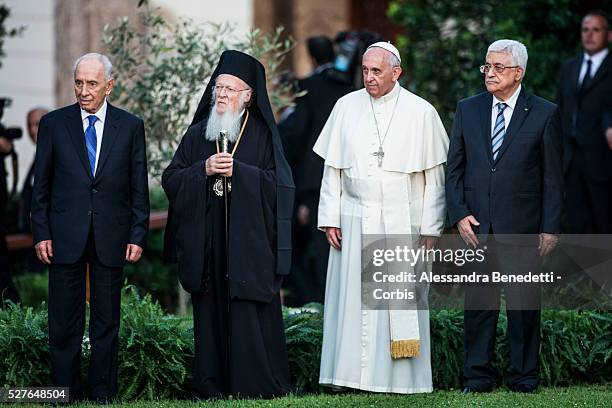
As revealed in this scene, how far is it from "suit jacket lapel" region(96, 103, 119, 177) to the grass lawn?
4.88 feet

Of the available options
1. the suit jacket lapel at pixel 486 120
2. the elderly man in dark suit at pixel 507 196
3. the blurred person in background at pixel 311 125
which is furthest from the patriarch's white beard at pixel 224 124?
the blurred person in background at pixel 311 125

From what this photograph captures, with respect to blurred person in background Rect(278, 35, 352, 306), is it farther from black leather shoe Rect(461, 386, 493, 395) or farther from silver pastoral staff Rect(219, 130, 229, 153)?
silver pastoral staff Rect(219, 130, 229, 153)

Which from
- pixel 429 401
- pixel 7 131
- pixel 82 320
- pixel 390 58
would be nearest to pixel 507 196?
pixel 390 58

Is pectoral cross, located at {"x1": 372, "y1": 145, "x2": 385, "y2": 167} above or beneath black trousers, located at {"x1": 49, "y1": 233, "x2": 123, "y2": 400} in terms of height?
above

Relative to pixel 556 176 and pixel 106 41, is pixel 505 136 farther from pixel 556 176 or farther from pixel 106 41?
pixel 106 41

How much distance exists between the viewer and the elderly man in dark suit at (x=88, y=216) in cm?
879

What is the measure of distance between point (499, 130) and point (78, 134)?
2631 mm

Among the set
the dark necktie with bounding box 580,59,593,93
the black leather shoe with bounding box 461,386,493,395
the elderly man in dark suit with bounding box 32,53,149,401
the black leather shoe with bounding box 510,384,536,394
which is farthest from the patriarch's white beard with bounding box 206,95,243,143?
the dark necktie with bounding box 580,59,593,93

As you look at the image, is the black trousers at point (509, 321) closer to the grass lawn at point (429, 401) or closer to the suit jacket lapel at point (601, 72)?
the grass lawn at point (429, 401)

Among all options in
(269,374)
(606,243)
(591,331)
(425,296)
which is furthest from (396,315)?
(606,243)

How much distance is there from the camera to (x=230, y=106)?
29.4 feet

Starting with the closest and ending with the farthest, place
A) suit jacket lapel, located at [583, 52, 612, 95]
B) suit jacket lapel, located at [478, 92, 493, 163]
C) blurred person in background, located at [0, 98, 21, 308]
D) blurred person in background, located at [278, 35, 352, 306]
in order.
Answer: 1. suit jacket lapel, located at [478, 92, 493, 163]
2. blurred person in background, located at [0, 98, 21, 308]
3. suit jacket lapel, located at [583, 52, 612, 95]
4. blurred person in background, located at [278, 35, 352, 306]

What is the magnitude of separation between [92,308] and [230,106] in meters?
1.51

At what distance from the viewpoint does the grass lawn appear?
8609mm
